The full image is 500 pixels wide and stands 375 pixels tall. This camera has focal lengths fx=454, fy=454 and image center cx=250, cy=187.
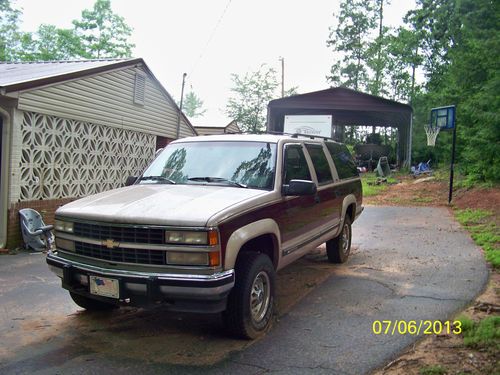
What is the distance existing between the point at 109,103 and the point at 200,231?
26.8 ft

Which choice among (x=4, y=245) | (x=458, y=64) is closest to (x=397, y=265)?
(x=4, y=245)

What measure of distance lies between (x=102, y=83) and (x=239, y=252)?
25.6 feet

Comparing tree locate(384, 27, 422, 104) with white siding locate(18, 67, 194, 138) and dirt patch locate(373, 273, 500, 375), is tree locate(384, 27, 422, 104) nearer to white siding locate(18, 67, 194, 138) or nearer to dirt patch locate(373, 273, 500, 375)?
white siding locate(18, 67, 194, 138)

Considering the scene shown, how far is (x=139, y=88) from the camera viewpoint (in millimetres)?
12125

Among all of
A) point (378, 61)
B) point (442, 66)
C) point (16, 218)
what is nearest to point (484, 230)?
point (16, 218)

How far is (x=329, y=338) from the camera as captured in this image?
4191 millimetres

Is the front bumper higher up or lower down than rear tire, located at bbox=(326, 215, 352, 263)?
higher up

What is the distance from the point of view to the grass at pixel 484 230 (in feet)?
23.8

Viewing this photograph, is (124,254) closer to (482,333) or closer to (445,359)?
(445,359)

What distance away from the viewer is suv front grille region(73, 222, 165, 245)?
368 centimetres

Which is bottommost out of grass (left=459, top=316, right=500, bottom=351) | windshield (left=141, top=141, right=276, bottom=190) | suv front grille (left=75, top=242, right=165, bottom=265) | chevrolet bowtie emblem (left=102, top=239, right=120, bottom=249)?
grass (left=459, top=316, right=500, bottom=351)

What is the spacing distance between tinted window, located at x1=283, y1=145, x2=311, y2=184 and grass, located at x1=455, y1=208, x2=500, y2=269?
3.40 meters

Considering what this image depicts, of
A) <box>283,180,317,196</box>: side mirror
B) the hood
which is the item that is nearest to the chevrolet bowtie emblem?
the hood

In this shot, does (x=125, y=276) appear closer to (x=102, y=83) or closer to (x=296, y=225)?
(x=296, y=225)
